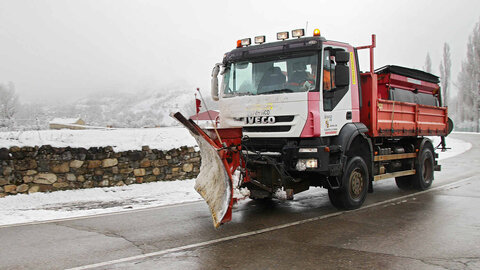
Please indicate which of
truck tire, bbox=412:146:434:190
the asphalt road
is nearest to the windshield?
the asphalt road

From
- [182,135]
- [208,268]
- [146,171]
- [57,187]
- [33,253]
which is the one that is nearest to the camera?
[208,268]

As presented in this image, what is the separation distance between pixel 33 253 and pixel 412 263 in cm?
485

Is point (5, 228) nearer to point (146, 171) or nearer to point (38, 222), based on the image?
point (38, 222)

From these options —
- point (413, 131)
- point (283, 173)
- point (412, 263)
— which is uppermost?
point (413, 131)

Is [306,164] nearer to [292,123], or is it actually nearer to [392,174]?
[292,123]

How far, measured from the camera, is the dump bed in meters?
8.72

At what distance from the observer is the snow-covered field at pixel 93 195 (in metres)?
8.35

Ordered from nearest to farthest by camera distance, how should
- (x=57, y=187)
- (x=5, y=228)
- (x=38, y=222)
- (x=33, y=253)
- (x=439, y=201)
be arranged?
(x=33, y=253), (x=5, y=228), (x=38, y=222), (x=439, y=201), (x=57, y=187)

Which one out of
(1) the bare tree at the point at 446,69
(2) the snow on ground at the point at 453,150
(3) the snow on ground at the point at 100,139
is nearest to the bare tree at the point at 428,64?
(1) the bare tree at the point at 446,69

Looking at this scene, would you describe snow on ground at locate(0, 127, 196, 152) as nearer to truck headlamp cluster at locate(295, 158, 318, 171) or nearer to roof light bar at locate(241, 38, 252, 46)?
roof light bar at locate(241, 38, 252, 46)

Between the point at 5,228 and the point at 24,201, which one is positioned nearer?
the point at 5,228

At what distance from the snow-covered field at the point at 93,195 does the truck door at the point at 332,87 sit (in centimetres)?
400

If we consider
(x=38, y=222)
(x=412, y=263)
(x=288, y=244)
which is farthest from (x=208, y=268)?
(x=38, y=222)

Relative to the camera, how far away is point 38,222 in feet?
24.5
